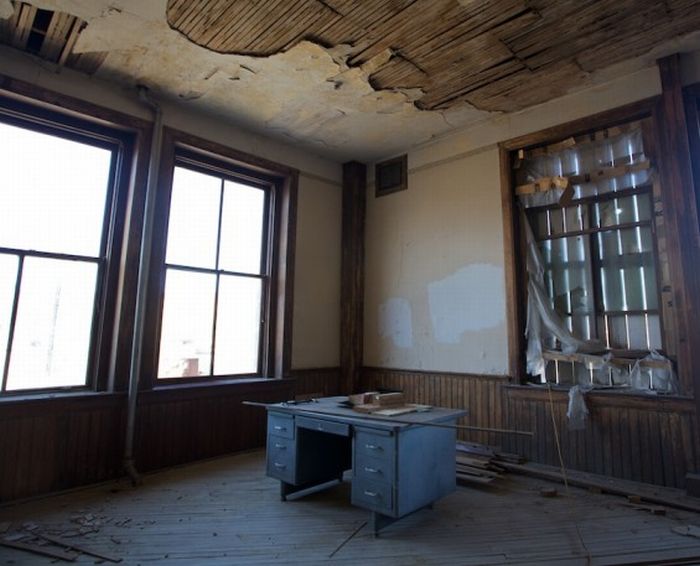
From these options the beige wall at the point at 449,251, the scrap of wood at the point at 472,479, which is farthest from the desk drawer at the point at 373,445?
the beige wall at the point at 449,251

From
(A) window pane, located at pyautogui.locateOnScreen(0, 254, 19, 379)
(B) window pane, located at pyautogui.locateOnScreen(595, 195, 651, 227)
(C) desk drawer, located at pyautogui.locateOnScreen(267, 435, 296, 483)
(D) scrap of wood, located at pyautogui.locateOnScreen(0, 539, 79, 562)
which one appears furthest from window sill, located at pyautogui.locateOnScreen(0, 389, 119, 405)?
(B) window pane, located at pyautogui.locateOnScreen(595, 195, 651, 227)

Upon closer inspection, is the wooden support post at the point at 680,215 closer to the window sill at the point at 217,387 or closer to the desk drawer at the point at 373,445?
the desk drawer at the point at 373,445

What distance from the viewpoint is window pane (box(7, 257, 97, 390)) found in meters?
3.75

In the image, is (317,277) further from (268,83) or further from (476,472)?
(476,472)

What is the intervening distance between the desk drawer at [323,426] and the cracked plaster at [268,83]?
10.2 feet

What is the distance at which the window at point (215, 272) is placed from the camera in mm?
4723

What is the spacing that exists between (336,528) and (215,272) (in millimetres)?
3051

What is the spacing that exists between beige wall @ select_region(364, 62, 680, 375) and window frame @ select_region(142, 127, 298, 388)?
4.14ft

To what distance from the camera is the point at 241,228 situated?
17.7 feet

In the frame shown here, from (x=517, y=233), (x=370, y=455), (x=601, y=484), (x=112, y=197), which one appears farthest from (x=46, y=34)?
(x=601, y=484)

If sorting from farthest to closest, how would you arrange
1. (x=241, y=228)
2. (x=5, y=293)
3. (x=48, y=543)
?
(x=241, y=228) < (x=5, y=293) < (x=48, y=543)

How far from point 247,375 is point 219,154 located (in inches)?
102

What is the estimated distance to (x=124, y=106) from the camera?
4.36 metres

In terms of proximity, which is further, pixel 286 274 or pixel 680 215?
pixel 286 274
